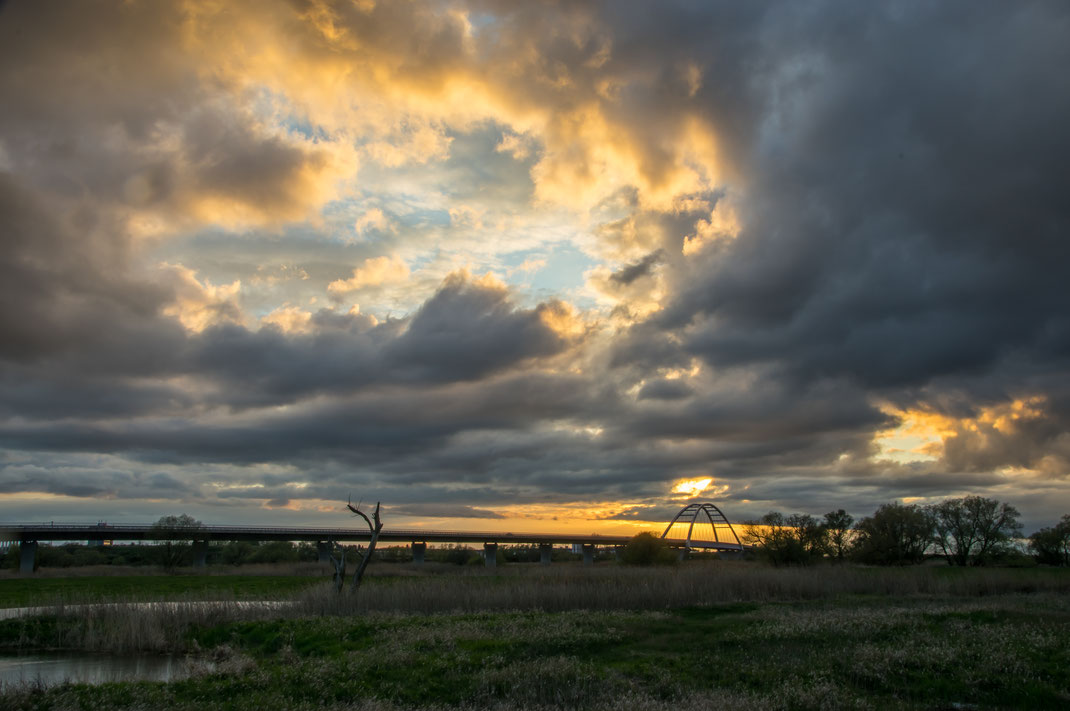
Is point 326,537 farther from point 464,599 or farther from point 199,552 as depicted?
point 464,599

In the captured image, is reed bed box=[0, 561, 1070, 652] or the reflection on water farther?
reed bed box=[0, 561, 1070, 652]

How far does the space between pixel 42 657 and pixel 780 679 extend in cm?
2986

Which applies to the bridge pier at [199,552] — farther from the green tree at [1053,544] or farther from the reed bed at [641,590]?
the green tree at [1053,544]

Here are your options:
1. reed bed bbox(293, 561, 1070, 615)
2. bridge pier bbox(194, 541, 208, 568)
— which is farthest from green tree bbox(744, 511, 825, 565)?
bridge pier bbox(194, 541, 208, 568)

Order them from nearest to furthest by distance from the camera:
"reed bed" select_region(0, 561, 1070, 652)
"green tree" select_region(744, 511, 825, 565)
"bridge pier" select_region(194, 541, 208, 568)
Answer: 1. "reed bed" select_region(0, 561, 1070, 652)
2. "green tree" select_region(744, 511, 825, 565)
3. "bridge pier" select_region(194, 541, 208, 568)

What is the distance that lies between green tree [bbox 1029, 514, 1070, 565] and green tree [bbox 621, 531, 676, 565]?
63.4 metres

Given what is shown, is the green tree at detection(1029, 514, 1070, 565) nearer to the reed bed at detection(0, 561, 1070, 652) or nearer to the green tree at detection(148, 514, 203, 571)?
the reed bed at detection(0, 561, 1070, 652)

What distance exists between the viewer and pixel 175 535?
10750cm

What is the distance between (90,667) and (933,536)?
351 ft

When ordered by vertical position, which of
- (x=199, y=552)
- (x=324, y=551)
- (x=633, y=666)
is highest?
(x=633, y=666)

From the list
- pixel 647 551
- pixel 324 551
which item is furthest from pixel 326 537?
pixel 647 551

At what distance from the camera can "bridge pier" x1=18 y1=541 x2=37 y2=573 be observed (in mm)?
98062

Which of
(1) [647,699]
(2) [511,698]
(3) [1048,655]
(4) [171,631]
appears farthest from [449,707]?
(4) [171,631]

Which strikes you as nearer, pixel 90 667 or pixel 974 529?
pixel 90 667
